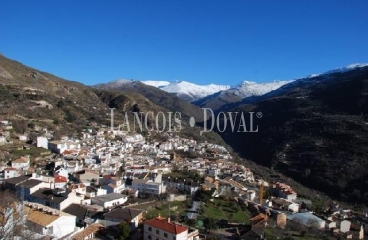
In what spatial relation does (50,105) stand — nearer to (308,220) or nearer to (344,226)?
(308,220)

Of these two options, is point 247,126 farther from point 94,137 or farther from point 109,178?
point 109,178

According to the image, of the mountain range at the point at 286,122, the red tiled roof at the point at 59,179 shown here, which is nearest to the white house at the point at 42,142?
the mountain range at the point at 286,122

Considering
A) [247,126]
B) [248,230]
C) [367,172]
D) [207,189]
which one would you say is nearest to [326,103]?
[247,126]

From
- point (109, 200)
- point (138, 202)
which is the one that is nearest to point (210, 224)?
point (138, 202)

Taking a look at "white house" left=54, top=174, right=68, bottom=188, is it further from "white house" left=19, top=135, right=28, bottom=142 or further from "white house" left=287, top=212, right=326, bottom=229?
"white house" left=19, top=135, right=28, bottom=142

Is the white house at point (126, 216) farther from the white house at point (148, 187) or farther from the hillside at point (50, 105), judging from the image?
the hillside at point (50, 105)

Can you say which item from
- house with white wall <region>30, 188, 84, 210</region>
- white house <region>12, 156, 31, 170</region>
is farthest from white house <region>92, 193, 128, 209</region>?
white house <region>12, 156, 31, 170</region>
